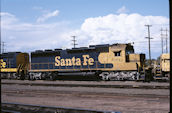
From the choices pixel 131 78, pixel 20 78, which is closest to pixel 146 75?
pixel 131 78

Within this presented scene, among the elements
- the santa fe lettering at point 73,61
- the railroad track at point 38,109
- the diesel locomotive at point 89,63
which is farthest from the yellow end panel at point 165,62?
the railroad track at point 38,109

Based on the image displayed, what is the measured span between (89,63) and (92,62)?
0.35 metres

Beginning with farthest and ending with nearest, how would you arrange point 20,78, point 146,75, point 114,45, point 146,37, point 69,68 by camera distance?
1. point 146,37
2. point 20,78
3. point 69,68
4. point 114,45
5. point 146,75

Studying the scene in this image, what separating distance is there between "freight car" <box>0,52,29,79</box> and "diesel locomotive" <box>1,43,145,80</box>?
270 mm

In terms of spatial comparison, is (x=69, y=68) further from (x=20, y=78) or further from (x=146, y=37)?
(x=146, y=37)

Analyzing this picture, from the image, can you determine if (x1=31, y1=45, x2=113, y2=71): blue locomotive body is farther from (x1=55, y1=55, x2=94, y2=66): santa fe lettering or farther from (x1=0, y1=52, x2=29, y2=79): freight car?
(x1=0, y1=52, x2=29, y2=79): freight car

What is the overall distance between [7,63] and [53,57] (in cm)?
784

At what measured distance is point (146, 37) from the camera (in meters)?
48.5

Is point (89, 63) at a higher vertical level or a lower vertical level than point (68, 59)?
lower

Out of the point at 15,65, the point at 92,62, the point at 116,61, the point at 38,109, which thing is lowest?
the point at 38,109

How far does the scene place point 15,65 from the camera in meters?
28.2

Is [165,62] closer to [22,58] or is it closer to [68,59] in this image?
[68,59]

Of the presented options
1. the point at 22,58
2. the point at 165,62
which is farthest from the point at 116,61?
the point at 22,58

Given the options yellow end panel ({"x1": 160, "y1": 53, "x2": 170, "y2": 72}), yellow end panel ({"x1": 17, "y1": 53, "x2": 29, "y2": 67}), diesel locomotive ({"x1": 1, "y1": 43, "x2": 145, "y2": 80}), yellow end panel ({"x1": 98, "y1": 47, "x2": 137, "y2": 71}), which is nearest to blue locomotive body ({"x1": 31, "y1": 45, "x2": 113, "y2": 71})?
diesel locomotive ({"x1": 1, "y1": 43, "x2": 145, "y2": 80})
